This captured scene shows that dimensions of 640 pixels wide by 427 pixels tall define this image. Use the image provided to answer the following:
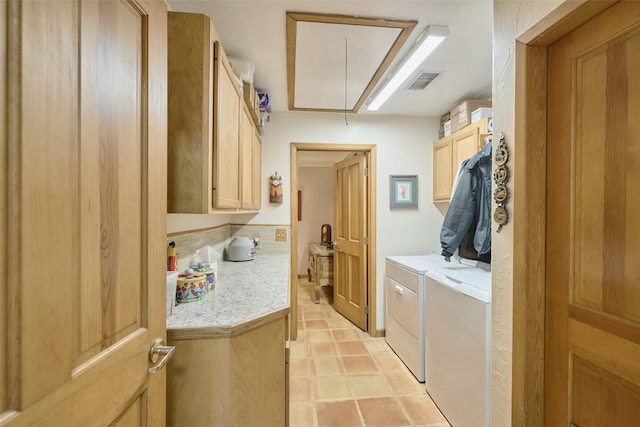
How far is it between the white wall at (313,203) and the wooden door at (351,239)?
6.02 ft

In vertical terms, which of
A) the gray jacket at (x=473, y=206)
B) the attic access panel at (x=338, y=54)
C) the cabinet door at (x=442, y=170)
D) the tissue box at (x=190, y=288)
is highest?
the attic access panel at (x=338, y=54)

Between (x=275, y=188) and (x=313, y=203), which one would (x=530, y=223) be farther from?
(x=313, y=203)

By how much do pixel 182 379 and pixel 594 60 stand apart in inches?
69.6

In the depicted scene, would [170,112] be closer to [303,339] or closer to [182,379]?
[182,379]

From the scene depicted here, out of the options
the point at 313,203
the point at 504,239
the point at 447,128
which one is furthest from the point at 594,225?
the point at 313,203

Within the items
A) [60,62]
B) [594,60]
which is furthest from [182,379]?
[594,60]

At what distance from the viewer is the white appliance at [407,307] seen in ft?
7.02

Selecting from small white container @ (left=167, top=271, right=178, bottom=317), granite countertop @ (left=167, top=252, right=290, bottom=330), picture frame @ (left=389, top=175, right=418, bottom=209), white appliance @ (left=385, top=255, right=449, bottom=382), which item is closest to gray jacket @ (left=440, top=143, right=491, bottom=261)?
white appliance @ (left=385, top=255, right=449, bottom=382)

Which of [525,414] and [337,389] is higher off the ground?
[525,414]

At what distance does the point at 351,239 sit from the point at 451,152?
146 centimetres

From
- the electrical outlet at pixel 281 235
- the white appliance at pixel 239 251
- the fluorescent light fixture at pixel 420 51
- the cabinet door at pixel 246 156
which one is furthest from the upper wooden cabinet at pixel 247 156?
the fluorescent light fixture at pixel 420 51

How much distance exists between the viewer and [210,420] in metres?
0.99

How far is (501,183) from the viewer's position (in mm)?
1150

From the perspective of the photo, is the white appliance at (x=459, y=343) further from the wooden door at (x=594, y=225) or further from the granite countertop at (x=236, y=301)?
the granite countertop at (x=236, y=301)
